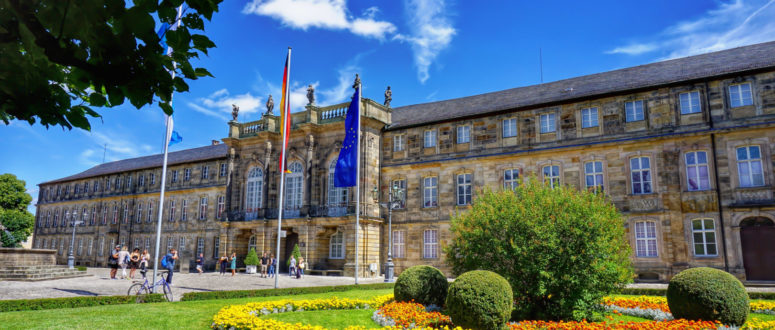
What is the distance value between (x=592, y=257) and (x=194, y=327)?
31.7 ft

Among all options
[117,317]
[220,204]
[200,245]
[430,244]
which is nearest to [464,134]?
[430,244]

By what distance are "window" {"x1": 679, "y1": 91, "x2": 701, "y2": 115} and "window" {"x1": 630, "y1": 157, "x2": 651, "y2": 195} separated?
314 cm

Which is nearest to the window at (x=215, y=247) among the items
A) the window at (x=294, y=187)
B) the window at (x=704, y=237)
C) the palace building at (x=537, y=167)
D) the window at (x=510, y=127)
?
the palace building at (x=537, y=167)

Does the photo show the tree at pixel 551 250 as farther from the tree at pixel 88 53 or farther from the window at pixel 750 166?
the window at pixel 750 166

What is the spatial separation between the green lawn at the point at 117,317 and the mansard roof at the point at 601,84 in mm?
22217

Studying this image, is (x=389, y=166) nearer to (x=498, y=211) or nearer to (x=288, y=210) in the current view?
(x=288, y=210)

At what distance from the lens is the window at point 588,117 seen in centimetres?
2848

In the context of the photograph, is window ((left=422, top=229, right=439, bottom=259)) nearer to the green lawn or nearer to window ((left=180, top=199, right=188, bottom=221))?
the green lawn

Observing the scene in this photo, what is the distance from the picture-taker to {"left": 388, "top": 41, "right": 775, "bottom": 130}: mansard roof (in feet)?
84.7

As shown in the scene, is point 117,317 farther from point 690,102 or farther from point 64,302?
point 690,102

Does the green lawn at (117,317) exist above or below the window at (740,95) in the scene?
below

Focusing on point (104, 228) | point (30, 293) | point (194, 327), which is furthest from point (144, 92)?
point (104, 228)

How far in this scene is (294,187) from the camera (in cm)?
3747

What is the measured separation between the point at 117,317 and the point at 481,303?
8.82 m
